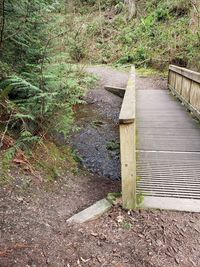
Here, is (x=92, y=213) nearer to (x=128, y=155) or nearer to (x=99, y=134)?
(x=128, y=155)

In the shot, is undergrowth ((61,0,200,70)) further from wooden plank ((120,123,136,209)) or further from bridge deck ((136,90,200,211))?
wooden plank ((120,123,136,209))

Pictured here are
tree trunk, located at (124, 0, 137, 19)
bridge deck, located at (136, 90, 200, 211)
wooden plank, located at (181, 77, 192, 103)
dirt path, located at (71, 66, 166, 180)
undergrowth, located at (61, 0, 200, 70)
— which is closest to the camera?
bridge deck, located at (136, 90, 200, 211)

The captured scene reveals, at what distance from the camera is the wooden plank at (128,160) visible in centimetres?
298

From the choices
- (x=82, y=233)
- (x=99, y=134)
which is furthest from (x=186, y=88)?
(x=82, y=233)

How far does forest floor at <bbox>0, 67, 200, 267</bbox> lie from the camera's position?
8.35 feet

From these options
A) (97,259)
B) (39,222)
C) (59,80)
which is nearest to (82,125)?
(59,80)

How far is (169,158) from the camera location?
175 inches

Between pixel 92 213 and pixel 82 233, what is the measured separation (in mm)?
298

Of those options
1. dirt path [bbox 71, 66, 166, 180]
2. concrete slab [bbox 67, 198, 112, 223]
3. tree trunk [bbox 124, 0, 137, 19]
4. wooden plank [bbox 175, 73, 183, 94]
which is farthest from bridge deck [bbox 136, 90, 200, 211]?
tree trunk [bbox 124, 0, 137, 19]

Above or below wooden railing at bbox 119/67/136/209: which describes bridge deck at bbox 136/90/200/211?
below

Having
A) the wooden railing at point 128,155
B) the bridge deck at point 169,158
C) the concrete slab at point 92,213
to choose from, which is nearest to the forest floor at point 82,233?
the concrete slab at point 92,213

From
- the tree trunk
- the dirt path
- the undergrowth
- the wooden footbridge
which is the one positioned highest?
the tree trunk

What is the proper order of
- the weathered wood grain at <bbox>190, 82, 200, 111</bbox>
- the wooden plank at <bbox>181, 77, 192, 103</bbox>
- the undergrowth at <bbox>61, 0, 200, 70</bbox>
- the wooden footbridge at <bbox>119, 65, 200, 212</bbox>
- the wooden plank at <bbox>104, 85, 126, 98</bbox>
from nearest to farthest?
the wooden footbridge at <bbox>119, 65, 200, 212</bbox>, the weathered wood grain at <bbox>190, 82, 200, 111</bbox>, the wooden plank at <bbox>181, 77, 192, 103</bbox>, the wooden plank at <bbox>104, 85, 126, 98</bbox>, the undergrowth at <bbox>61, 0, 200, 70</bbox>

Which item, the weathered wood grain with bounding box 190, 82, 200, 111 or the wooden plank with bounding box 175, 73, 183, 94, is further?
the wooden plank with bounding box 175, 73, 183, 94
